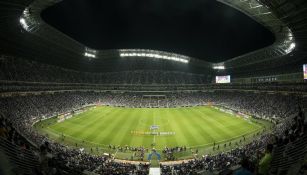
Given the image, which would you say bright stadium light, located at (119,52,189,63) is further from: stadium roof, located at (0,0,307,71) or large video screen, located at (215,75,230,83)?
large video screen, located at (215,75,230,83)

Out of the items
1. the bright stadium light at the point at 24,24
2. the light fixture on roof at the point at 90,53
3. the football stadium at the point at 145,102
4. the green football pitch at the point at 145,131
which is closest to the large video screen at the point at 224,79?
the football stadium at the point at 145,102

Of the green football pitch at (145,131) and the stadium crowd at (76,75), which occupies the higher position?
the stadium crowd at (76,75)

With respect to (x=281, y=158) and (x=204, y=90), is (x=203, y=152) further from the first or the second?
(x=204, y=90)

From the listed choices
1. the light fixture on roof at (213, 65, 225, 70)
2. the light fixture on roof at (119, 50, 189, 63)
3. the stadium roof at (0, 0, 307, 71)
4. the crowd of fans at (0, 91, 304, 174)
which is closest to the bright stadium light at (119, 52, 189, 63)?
the light fixture on roof at (119, 50, 189, 63)

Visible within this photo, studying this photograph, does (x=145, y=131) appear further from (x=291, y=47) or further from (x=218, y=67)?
(x=218, y=67)

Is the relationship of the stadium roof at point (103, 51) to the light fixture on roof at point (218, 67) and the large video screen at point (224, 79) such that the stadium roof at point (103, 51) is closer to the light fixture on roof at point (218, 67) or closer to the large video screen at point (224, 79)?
the light fixture on roof at point (218, 67)

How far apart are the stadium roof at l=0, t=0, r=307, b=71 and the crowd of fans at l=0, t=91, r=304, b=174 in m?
12.1

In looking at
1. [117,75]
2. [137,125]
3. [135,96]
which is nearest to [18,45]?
[137,125]

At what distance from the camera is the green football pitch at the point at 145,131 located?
38812 millimetres

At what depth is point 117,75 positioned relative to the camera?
111m

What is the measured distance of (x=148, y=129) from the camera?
156 ft

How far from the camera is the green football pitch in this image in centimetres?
3881

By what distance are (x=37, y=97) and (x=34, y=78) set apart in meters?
8.46

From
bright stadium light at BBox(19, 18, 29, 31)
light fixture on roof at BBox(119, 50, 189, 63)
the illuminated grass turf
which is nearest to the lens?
the illuminated grass turf
